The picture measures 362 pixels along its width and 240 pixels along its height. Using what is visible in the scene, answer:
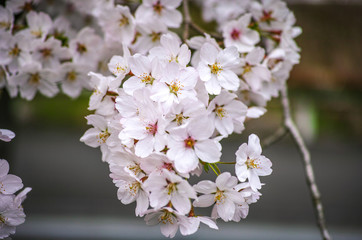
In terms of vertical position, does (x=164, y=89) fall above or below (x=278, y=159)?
above

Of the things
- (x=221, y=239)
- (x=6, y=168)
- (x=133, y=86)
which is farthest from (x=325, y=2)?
(x=6, y=168)

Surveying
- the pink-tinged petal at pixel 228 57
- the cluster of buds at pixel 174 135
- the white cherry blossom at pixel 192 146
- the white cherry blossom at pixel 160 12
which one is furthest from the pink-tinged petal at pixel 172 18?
the white cherry blossom at pixel 192 146

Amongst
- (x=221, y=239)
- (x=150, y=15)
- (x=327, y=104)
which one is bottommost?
(x=221, y=239)

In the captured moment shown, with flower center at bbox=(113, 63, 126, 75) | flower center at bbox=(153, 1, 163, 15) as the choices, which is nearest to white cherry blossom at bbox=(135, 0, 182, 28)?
flower center at bbox=(153, 1, 163, 15)

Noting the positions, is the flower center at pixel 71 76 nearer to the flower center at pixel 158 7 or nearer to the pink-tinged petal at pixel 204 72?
the flower center at pixel 158 7

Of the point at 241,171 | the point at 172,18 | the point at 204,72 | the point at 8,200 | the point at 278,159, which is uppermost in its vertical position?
the point at 172,18

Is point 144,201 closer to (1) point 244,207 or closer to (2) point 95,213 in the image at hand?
(1) point 244,207

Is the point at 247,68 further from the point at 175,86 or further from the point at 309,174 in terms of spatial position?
the point at 309,174

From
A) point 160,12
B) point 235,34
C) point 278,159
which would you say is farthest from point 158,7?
point 278,159
